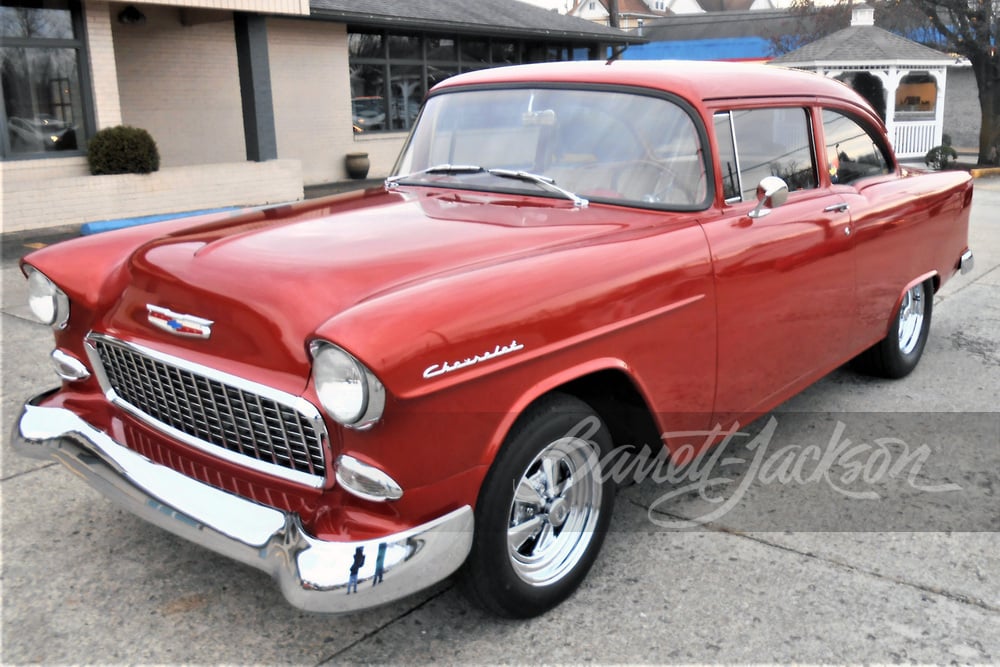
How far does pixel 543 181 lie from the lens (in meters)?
3.43

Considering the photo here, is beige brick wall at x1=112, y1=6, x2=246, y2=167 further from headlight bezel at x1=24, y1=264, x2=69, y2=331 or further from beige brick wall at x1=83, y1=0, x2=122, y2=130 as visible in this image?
headlight bezel at x1=24, y1=264, x2=69, y2=331

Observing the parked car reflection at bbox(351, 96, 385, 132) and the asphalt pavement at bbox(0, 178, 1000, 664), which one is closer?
the asphalt pavement at bbox(0, 178, 1000, 664)

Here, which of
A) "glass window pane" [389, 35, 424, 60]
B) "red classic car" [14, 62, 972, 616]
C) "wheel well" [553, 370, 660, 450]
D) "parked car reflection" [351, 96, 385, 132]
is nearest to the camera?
"red classic car" [14, 62, 972, 616]

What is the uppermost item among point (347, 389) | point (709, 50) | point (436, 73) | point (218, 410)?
point (709, 50)

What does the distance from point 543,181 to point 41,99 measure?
11.5 meters

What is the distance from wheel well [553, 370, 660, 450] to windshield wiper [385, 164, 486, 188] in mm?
1143

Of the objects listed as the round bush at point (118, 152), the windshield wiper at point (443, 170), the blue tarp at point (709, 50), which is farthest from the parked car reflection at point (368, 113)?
the blue tarp at point (709, 50)

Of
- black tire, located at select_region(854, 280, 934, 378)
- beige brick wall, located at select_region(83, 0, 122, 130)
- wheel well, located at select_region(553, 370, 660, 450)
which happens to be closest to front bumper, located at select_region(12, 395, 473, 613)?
wheel well, located at select_region(553, 370, 660, 450)

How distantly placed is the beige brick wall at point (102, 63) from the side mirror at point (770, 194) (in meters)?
11.7

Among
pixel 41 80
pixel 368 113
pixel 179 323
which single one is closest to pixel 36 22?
pixel 41 80

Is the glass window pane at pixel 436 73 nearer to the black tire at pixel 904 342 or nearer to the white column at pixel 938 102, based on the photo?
the white column at pixel 938 102

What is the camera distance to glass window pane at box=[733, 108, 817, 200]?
362 centimetres

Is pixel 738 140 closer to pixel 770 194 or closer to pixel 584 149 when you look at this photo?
pixel 770 194

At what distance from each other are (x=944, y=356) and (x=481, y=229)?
152 inches
